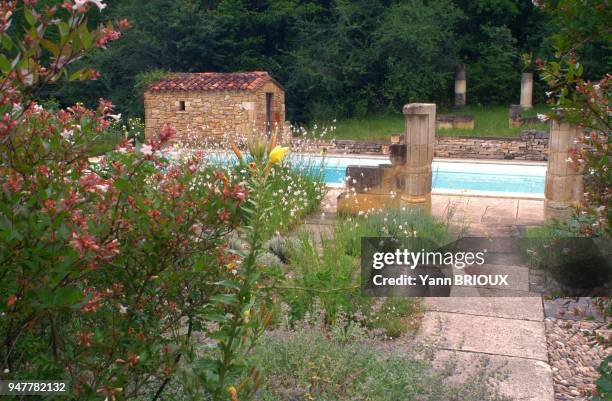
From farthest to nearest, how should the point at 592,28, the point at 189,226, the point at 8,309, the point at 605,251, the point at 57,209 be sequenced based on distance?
the point at 605,251, the point at 592,28, the point at 189,226, the point at 8,309, the point at 57,209

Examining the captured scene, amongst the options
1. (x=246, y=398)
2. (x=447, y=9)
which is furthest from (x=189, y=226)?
(x=447, y=9)

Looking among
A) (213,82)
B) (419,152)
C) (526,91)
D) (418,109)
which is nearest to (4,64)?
(418,109)

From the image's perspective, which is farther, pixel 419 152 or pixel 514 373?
pixel 419 152

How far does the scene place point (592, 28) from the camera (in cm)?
254

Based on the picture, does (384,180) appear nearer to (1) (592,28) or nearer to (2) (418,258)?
(2) (418,258)

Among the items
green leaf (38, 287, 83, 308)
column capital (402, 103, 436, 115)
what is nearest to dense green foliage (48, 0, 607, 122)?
column capital (402, 103, 436, 115)

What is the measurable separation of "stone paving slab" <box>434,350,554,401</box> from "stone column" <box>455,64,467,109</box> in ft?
64.1

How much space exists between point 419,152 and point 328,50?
15.3 m

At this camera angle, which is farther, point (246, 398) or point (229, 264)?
point (229, 264)

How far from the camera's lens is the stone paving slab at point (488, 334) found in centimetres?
407

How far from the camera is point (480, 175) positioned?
1351 cm

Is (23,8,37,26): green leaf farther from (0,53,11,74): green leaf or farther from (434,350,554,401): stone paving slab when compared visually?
(434,350,554,401): stone paving slab

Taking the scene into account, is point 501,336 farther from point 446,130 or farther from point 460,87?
point 460,87

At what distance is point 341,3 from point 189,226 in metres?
21.6
